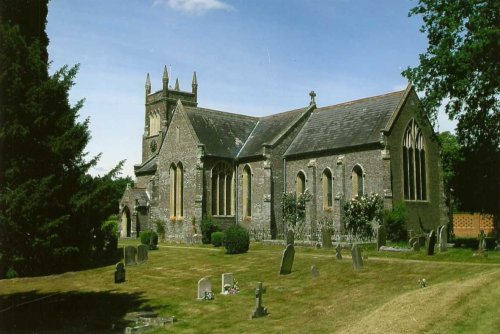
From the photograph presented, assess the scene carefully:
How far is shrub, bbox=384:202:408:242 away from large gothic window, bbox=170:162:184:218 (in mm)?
18102

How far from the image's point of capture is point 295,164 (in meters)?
42.1

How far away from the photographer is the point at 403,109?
37406mm

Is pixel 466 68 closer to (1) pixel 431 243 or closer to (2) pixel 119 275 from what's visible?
(1) pixel 431 243

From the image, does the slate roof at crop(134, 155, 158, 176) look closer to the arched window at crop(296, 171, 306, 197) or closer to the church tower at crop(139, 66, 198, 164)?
the church tower at crop(139, 66, 198, 164)

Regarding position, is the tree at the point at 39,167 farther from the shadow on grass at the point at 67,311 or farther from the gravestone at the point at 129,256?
the shadow on grass at the point at 67,311

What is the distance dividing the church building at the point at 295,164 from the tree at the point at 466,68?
134 inches

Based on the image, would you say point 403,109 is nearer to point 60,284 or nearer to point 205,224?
point 205,224

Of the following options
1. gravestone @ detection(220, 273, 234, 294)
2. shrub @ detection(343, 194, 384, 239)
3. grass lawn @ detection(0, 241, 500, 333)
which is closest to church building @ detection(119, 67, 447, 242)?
shrub @ detection(343, 194, 384, 239)

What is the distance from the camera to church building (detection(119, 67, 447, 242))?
36.8m

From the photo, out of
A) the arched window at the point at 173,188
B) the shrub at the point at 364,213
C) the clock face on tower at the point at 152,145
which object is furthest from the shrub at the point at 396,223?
the clock face on tower at the point at 152,145

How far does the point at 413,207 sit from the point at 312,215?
24.1ft

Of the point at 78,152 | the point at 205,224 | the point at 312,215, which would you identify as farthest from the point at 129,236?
the point at 78,152

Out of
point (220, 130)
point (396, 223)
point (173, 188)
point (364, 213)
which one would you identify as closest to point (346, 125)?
point (364, 213)

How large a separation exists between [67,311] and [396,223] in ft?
72.2
